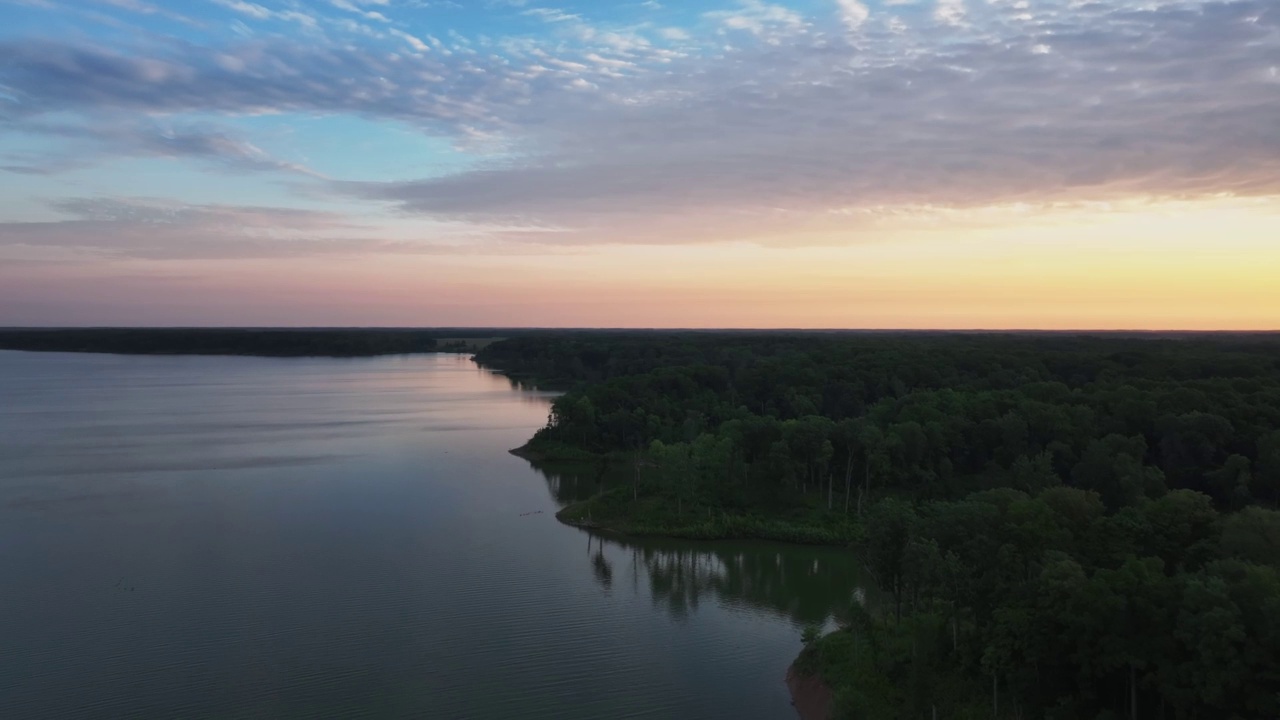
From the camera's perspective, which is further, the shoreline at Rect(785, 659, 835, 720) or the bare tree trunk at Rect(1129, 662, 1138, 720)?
the shoreline at Rect(785, 659, 835, 720)

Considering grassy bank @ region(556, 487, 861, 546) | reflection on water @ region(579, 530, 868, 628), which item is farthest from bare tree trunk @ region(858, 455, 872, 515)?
reflection on water @ region(579, 530, 868, 628)

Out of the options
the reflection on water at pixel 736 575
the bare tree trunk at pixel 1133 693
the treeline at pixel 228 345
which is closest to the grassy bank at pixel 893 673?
the bare tree trunk at pixel 1133 693

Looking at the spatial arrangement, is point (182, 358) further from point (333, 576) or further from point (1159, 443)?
point (1159, 443)

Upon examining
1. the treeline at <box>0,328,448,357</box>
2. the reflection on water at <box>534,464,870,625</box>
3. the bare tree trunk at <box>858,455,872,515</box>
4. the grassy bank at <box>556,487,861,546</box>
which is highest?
the treeline at <box>0,328,448,357</box>

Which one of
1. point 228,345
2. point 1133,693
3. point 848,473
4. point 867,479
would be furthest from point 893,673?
point 228,345

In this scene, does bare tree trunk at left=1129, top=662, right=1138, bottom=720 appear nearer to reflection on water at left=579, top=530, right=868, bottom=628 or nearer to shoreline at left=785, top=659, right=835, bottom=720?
shoreline at left=785, top=659, right=835, bottom=720

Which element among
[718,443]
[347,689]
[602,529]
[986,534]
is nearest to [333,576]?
[347,689]

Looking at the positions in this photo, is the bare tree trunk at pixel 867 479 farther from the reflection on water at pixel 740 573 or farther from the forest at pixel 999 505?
the reflection on water at pixel 740 573

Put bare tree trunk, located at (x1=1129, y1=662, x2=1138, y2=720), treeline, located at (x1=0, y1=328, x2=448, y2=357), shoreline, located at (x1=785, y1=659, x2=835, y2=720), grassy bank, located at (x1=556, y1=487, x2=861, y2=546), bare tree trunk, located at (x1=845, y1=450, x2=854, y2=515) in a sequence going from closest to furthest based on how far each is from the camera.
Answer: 1. bare tree trunk, located at (x1=1129, y1=662, x2=1138, y2=720)
2. shoreline, located at (x1=785, y1=659, x2=835, y2=720)
3. grassy bank, located at (x1=556, y1=487, x2=861, y2=546)
4. bare tree trunk, located at (x1=845, y1=450, x2=854, y2=515)
5. treeline, located at (x1=0, y1=328, x2=448, y2=357)
